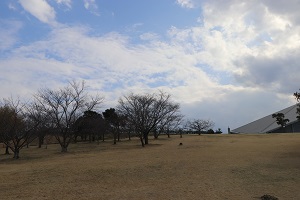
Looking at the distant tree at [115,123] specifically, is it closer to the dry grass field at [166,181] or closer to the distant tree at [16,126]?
the distant tree at [16,126]

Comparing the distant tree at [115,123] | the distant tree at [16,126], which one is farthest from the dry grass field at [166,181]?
the distant tree at [115,123]

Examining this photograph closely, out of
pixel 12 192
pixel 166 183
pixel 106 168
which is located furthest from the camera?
pixel 106 168

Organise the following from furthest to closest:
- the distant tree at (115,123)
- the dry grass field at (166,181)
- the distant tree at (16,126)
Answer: the distant tree at (115,123), the distant tree at (16,126), the dry grass field at (166,181)

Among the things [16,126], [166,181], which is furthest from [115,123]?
[166,181]

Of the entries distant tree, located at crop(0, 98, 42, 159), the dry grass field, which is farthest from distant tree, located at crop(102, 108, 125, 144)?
the dry grass field

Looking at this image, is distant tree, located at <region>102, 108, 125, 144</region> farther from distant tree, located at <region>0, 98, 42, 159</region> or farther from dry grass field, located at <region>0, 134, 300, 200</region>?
dry grass field, located at <region>0, 134, 300, 200</region>

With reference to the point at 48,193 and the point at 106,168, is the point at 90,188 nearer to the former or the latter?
the point at 48,193

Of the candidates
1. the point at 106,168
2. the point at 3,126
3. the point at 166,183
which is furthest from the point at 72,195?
the point at 3,126

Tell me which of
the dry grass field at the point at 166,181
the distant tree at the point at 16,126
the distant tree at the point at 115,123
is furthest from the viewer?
the distant tree at the point at 115,123

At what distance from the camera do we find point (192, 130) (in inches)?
2847

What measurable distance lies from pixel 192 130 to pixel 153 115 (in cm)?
3360

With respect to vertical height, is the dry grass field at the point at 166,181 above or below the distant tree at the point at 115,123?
below

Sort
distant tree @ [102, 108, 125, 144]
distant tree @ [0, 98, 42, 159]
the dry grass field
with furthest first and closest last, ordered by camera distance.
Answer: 1. distant tree @ [102, 108, 125, 144]
2. distant tree @ [0, 98, 42, 159]
3. the dry grass field

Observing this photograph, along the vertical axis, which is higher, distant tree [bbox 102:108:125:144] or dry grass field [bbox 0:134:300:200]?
distant tree [bbox 102:108:125:144]
